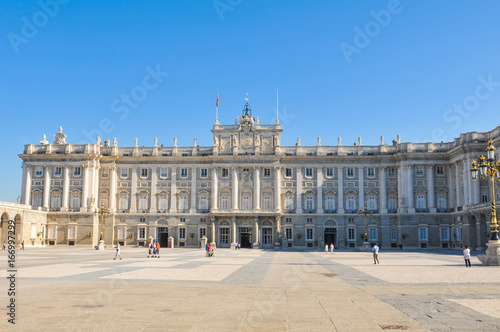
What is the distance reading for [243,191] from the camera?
77625mm

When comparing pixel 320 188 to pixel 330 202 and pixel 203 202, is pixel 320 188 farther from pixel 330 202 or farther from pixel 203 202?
pixel 203 202

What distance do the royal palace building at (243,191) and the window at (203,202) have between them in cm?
16

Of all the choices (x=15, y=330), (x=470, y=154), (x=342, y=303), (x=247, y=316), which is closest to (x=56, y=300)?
(x=15, y=330)

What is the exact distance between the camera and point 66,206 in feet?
252

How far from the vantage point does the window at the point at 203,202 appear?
78250 mm

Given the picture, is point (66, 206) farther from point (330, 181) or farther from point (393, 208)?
point (393, 208)

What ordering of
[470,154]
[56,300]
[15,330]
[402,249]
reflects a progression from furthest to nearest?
[402,249] < [470,154] < [56,300] < [15,330]

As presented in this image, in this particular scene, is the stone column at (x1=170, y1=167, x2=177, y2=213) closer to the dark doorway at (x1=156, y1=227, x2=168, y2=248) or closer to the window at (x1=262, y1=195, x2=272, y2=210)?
the dark doorway at (x1=156, y1=227, x2=168, y2=248)

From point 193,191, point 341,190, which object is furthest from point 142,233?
point 341,190

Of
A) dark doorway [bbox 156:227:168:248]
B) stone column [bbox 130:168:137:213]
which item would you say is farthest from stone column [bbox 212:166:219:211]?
stone column [bbox 130:168:137:213]

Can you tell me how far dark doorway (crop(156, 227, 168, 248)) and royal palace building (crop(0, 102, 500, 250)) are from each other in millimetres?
162

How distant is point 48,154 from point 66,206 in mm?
8826

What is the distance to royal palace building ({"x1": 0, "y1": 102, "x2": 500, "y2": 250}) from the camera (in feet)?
244

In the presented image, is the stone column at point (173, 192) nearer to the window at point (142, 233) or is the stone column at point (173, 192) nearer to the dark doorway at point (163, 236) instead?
the dark doorway at point (163, 236)
